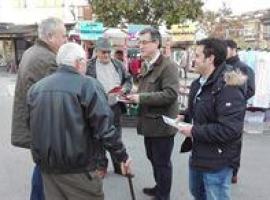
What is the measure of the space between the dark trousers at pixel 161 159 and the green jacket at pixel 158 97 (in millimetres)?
85

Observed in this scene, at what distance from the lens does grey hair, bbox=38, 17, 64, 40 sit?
14.1ft

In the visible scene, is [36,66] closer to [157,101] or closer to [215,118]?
[157,101]

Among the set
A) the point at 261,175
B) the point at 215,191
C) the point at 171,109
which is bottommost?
the point at 261,175

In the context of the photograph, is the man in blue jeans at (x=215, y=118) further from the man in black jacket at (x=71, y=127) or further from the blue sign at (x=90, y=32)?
the blue sign at (x=90, y=32)

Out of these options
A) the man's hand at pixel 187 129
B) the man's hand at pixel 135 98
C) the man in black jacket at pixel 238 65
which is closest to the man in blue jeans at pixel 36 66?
the man's hand at pixel 135 98

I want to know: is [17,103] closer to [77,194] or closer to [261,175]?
[77,194]

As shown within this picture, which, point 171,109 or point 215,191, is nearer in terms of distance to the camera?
point 215,191

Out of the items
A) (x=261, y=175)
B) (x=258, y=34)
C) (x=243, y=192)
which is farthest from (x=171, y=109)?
(x=258, y=34)

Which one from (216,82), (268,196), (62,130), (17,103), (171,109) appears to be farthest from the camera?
(268,196)

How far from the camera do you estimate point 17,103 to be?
4.45 m

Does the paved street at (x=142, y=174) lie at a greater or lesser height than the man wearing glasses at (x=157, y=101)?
lesser

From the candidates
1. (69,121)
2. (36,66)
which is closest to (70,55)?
(69,121)

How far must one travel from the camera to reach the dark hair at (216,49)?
12.3ft

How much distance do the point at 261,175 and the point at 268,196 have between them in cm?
96
